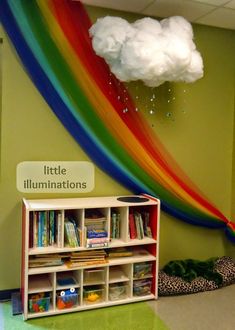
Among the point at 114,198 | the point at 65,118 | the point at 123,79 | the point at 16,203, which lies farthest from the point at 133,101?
the point at 16,203

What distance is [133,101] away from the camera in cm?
298

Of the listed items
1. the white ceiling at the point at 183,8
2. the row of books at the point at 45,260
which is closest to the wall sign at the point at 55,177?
the row of books at the point at 45,260

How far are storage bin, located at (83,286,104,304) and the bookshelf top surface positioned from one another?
0.68 m

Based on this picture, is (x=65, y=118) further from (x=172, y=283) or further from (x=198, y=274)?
(x=198, y=274)

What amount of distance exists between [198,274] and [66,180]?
1459 millimetres

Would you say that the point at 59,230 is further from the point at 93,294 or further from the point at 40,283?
the point at 93,294

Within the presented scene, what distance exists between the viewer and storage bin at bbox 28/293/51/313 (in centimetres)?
246

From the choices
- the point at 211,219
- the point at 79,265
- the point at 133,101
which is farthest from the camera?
the point at 211,219

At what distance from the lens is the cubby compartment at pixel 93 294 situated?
103 inches

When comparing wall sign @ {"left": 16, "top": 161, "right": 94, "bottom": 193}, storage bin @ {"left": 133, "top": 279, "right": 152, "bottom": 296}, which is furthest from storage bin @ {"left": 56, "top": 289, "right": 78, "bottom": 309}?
wall sign @ {"left": 16, "top": 161, "right": 94, "bottom": 193}

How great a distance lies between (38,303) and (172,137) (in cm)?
180

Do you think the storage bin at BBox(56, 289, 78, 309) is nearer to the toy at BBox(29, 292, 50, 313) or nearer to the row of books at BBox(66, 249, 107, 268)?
the toy at BBox(29, 292, 50, 313)

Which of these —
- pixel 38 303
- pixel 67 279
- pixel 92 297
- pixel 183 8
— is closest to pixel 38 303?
pixel 38 303

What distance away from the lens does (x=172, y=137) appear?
10.4 ft
